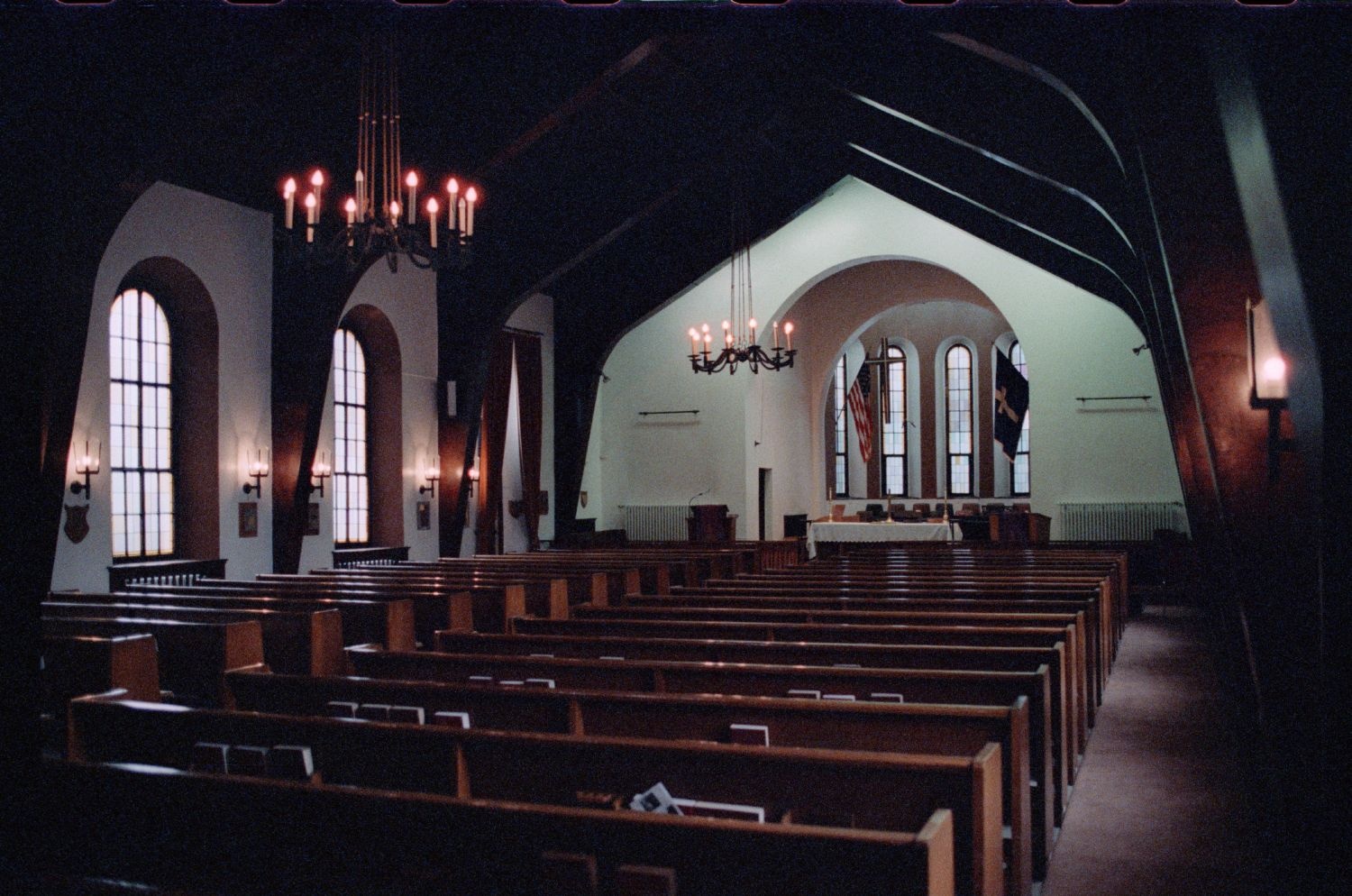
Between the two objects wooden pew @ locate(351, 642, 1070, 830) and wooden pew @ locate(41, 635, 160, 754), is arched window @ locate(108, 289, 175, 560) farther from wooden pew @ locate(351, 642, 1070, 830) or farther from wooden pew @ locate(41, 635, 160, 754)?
wooden pew @ locate(351, 642, 1070, 830)

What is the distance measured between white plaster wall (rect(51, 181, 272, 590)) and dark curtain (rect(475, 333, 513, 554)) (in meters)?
3.34

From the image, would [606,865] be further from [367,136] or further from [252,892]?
[367,136]

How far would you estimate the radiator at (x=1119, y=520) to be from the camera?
12.4m

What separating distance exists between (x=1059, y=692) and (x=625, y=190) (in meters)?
8.42

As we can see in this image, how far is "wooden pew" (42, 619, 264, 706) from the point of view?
145 inches

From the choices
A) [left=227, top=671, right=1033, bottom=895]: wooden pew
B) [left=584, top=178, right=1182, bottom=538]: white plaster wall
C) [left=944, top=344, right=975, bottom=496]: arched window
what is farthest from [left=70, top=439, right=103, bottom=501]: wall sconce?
[left=944, top=344, right=975, bottom=496]: arched window

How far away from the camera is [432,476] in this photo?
1145 cm

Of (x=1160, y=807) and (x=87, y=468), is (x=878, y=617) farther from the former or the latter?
(x=87, y=468)

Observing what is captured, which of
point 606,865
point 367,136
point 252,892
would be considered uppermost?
point 367,136

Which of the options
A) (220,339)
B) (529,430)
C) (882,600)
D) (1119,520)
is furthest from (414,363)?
(1119,520)

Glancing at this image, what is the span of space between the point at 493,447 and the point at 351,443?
2113mm

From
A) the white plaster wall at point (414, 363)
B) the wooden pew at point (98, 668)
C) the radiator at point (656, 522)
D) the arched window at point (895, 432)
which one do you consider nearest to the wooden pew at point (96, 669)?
the wooden pew at point (98, 668)

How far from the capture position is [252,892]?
184cm

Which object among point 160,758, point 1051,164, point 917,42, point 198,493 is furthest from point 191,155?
point 160,758
